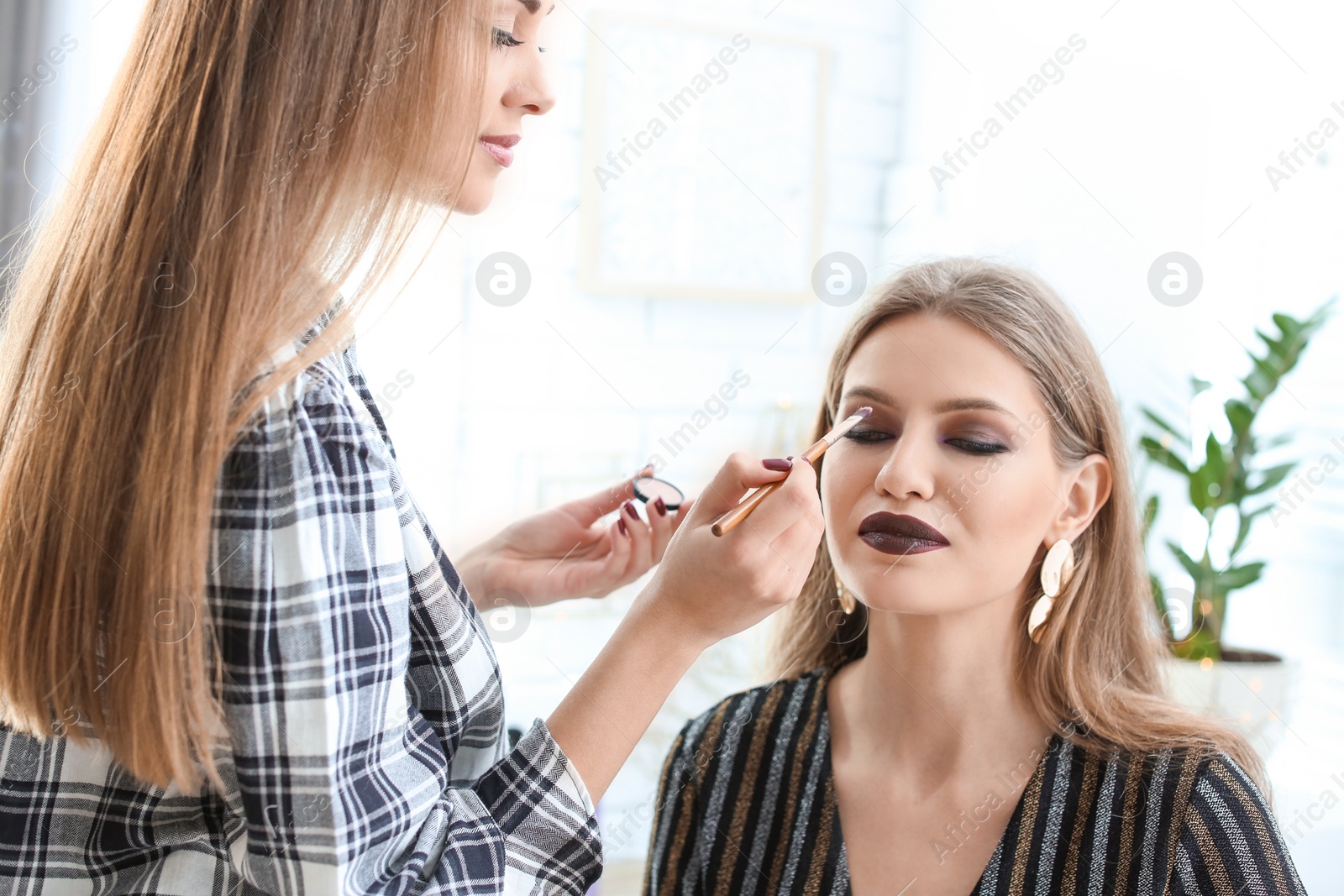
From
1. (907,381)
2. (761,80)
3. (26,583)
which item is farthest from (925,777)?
(761,80)

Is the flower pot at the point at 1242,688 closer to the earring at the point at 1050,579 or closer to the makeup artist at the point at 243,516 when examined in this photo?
the earring at the point at 1050,579

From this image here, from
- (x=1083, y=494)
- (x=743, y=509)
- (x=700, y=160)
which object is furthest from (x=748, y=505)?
(x=700, y=160)

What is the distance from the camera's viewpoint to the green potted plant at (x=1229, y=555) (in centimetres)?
170

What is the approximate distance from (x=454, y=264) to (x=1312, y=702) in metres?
1.74

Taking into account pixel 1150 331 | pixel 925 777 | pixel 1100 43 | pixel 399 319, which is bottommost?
pixel 925 777

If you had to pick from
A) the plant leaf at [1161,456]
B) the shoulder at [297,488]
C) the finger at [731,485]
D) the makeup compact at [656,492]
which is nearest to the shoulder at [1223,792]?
the finger at [731,485]

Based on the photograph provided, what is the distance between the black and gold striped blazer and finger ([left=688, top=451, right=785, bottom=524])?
1.32 feet

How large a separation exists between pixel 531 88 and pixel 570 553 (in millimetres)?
531

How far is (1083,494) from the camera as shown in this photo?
44.3 inches

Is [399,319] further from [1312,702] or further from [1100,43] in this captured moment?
[1312,702]

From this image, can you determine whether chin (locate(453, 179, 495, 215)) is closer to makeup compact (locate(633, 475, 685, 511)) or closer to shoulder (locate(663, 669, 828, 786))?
makeup compact (locate(633, 475, 685, 511))

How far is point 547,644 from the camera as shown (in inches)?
86.4

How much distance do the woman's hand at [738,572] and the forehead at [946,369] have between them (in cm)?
28

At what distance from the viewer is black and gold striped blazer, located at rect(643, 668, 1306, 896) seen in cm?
91
